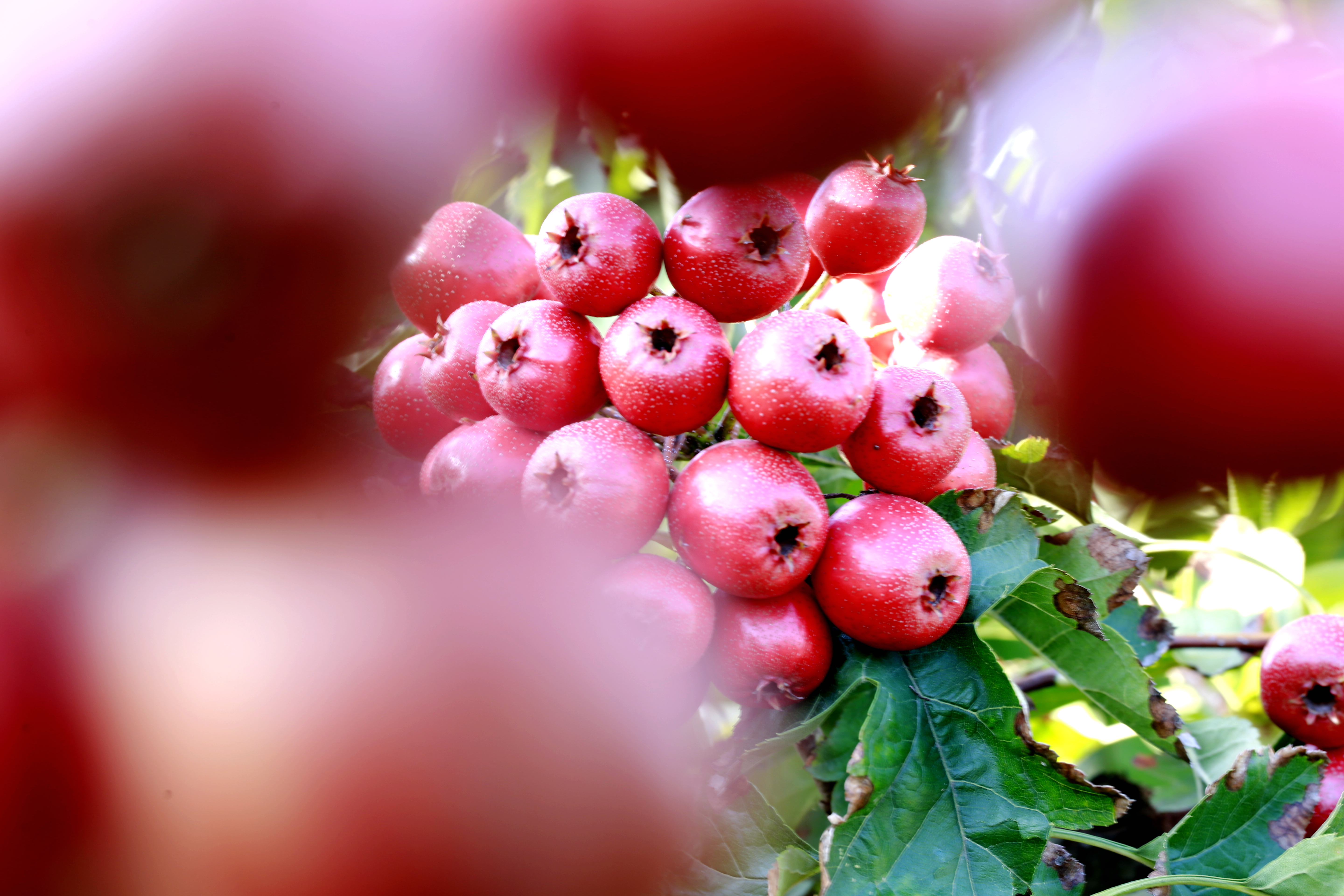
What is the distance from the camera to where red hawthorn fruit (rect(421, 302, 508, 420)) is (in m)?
0.53

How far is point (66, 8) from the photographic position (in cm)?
29

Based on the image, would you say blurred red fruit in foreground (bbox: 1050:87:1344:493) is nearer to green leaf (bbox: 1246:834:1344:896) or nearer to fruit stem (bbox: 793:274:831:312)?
fruit stem (bbox: 793:274:831:312)

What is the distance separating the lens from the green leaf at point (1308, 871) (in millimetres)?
576

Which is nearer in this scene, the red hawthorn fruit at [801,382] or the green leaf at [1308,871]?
the red hawthorn fruit at [801,382]

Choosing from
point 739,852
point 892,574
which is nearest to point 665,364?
point 892,574

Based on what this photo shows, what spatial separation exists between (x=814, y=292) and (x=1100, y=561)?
11.4 inches

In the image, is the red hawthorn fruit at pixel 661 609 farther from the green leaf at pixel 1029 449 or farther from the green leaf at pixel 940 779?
the green leaf at pixel 1029 449

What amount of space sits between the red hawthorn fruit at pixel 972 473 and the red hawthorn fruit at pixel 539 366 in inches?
9.3

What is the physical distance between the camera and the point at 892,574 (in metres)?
0.49

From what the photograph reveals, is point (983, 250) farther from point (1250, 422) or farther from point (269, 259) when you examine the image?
point (269, 259)

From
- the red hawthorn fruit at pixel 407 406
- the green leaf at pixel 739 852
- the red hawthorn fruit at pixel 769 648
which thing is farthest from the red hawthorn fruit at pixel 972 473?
the red hawthorn fruit at pixel 407 406

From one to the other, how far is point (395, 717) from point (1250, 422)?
74 cm

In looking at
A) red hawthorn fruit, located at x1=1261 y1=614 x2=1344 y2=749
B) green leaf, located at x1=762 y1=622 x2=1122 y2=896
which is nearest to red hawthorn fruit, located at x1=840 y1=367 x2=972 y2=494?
green leaf, located at x1=762 y1=622 x2=1122 y2=896

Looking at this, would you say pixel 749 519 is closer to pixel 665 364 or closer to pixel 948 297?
pixel 665 364
